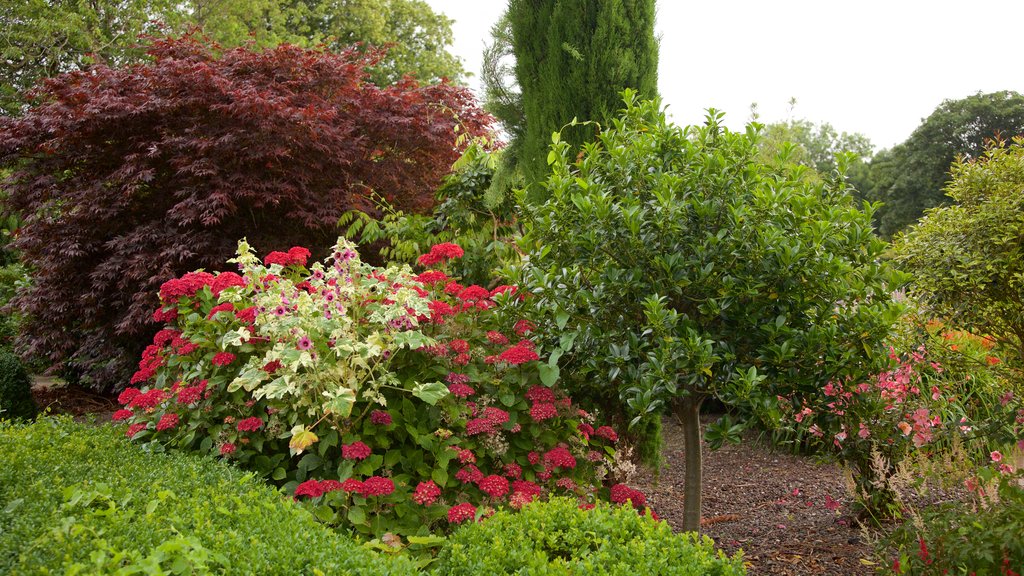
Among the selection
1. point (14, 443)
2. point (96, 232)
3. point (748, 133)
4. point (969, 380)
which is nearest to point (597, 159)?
point (748, 133)

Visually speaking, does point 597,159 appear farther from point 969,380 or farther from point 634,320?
point 969,380

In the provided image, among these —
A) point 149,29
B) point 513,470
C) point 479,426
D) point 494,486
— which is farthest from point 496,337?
point 149,29

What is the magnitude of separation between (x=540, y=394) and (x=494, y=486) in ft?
1.55

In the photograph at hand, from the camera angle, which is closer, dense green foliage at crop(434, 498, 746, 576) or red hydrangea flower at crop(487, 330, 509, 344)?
dense green foliage at crop(434, 498, 746, 576)

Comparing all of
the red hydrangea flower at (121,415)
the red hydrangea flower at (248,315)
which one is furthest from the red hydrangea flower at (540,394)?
the red hydrangea flower at (121,415)

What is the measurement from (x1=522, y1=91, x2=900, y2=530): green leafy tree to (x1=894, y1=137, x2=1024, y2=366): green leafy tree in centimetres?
115

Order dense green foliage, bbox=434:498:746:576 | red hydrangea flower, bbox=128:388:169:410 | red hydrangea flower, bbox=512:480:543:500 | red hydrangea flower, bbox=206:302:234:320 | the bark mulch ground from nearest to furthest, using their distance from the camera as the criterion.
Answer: dense green foliage, bbox=434:498:746:576, red hydrangea flower, bbox=512:480:543:500, red hydrangea flower, bbox=128:388:169:410, red hydrangea flower, bbox=206:302:234:320, the bark mulch ground

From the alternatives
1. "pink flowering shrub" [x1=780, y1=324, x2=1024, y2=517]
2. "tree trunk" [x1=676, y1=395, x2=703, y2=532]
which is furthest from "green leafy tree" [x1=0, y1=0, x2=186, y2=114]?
"pink flowering shrub" [x1=780, y1=324, x2=1024, y2=517]

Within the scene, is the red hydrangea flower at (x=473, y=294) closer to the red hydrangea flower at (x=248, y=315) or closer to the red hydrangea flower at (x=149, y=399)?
the red hydrangea flower at (x=248, y=315)

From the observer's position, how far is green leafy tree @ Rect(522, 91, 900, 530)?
273cm

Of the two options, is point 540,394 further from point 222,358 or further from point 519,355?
point 222,358

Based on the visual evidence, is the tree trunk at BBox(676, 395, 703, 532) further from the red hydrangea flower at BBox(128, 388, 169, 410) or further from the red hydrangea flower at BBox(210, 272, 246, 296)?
the red hydrangea flower at BBox(128, 388, 169, 410)

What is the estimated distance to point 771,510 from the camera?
13.9 ft

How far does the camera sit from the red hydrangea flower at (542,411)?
2.95m
